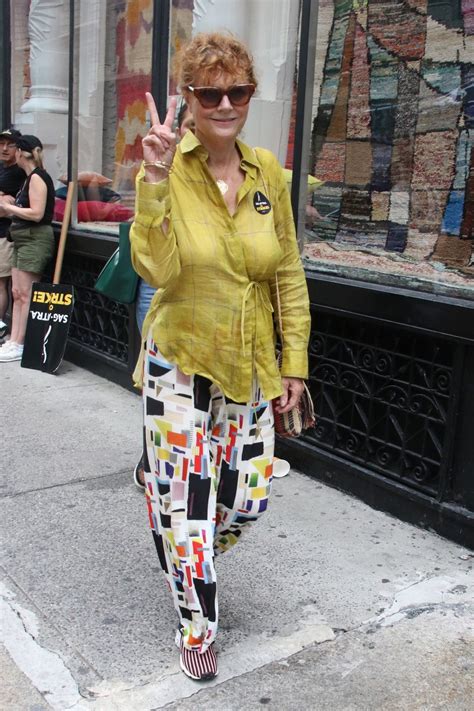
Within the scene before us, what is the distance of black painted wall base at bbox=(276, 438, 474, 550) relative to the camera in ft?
12.3

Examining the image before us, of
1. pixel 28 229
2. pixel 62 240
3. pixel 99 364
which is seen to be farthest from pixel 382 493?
pixel 28 229

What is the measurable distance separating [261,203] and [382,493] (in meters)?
1.99

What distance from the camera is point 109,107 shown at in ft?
23.1

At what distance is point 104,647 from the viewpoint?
2.92 m

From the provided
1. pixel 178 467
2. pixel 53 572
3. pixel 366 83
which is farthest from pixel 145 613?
pixel 366 83

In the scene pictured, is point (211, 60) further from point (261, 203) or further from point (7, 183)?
point (7, 183)

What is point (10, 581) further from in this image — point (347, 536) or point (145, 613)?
point (347, 536)

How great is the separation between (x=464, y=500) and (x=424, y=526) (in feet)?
0.92

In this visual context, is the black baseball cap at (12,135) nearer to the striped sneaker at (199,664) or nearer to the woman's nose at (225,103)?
the woman's nose at (225,103)

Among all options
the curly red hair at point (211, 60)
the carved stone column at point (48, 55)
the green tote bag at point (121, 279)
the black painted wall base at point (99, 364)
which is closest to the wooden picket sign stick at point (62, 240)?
the black painted wall base at point (99, 364)

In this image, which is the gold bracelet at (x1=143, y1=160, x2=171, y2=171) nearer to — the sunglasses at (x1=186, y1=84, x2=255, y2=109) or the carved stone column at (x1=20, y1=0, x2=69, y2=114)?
the sunglasses at (x1=186, y1=84, x2=255, y2=109)

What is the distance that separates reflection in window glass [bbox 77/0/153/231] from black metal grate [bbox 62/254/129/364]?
1.33ft

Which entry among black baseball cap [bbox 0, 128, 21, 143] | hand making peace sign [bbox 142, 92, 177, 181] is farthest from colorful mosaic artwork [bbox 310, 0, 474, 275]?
black baseball cap [bbox 0, 128, 21, 143]

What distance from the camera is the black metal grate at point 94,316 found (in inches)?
257
